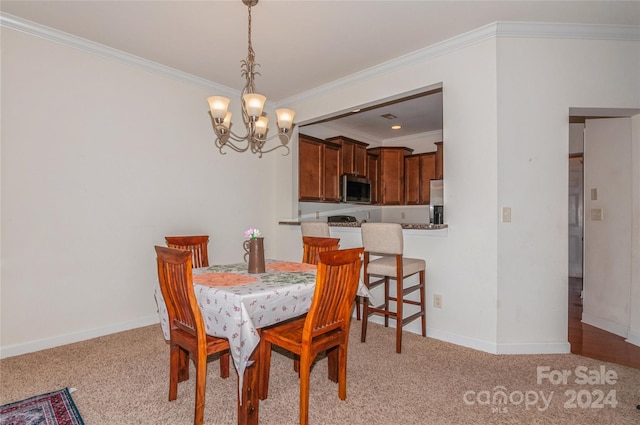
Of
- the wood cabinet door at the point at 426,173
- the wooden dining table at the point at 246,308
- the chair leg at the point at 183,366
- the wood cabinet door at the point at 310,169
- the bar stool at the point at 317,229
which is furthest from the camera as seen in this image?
the wood cabinet door at the point at 426,173

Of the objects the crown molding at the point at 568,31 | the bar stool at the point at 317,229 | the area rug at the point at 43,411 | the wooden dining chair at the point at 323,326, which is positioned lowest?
the area rug at the point at 43,411

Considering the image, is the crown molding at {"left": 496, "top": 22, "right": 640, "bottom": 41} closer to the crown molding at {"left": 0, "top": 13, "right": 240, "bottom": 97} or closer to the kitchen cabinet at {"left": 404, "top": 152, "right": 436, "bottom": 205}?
the crown molding at {"left": 0, "top": 13, "right": 240, "bottom": 97}

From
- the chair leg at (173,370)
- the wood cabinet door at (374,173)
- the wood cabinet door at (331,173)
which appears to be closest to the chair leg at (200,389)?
the chair leg at (173,370)

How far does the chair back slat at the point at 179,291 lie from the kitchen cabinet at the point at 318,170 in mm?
2760

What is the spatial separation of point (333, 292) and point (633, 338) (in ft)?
9.60

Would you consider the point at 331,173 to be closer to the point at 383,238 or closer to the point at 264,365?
the point at 383,238

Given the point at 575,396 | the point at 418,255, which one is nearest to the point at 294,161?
the point at 418,255

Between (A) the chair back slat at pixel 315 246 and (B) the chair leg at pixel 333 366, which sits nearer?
(B) the chair leg at pixel 333 366

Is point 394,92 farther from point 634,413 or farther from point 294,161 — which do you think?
point 634,413

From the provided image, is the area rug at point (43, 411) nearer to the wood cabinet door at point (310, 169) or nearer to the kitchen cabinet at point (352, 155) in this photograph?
the wood cabinet door at point (310, 169)

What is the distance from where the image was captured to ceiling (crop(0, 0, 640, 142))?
2.39 metres

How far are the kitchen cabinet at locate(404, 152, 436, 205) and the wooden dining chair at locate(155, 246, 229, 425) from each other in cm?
479

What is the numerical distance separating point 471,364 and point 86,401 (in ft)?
8.27

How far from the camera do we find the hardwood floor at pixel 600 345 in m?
2.56
